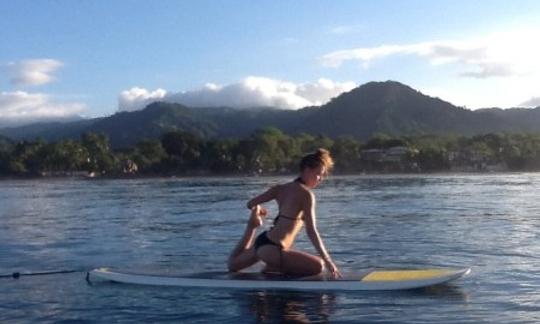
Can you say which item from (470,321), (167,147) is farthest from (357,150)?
(470,321)

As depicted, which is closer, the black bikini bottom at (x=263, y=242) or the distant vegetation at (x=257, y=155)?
the black bikini bottom at (x=263, y=242)

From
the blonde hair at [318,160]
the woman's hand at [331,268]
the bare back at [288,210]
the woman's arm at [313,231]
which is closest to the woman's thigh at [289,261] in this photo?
the bare back at [288,210]

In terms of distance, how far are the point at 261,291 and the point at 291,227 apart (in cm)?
129

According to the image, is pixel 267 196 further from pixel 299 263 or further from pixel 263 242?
pixel 299 263

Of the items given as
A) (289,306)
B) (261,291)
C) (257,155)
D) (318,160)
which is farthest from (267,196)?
(257,155)

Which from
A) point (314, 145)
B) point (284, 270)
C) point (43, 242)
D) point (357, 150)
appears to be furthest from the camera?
point (314, 145)

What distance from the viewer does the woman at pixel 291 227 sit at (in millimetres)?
13023

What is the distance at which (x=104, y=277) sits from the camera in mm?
15102

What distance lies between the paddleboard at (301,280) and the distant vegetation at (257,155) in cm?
15812

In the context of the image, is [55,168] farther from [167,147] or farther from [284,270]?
[284,270]

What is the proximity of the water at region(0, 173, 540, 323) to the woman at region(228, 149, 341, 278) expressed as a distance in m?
0.54

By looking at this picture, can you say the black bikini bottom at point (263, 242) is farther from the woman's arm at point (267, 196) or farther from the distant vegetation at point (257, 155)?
the distant vegetation at point (257, 155)

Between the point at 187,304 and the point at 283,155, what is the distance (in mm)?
170165

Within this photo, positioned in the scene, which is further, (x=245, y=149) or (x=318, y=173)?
(x=245, y=149)
